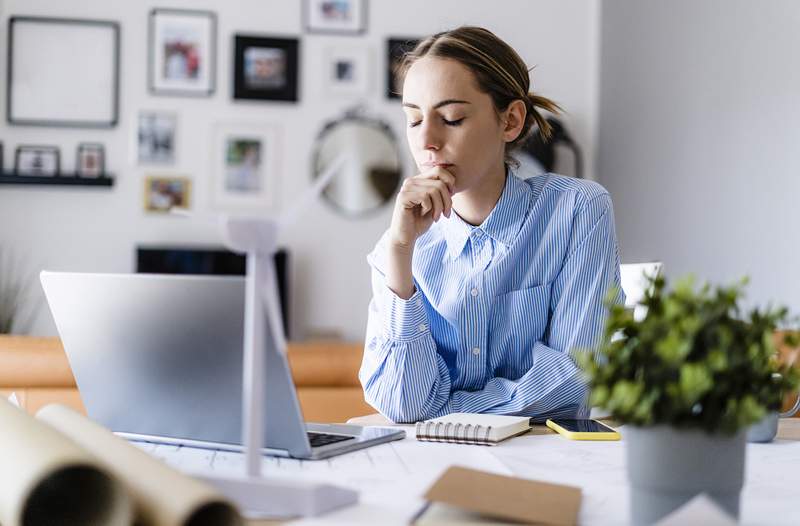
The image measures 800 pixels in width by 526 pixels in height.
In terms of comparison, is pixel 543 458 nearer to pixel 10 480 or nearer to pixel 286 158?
pixel 10 480

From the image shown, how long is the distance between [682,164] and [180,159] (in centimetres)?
266

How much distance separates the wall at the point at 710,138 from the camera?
3.03 meters

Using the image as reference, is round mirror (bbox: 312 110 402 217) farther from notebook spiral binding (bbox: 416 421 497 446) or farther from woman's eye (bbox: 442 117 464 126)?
notebook spiral binding (bbox: 416 421 497 446)

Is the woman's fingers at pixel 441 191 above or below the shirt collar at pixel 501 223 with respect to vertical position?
above

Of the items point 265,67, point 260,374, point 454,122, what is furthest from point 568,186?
point 265,67

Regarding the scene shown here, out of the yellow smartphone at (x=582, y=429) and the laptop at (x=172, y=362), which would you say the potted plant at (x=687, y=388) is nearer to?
the laptop at (x=172, y=362)

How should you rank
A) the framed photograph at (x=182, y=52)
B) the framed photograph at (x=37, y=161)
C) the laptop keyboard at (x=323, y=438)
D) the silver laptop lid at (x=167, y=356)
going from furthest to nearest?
the framed photograph at (x=182, y=52), the framed photograph at (x=37, y=161), the laptop keyboard at (x=323, y=438), the silver laptop lid at (x=167, y=356)

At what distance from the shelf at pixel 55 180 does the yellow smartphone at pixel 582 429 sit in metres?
4.00

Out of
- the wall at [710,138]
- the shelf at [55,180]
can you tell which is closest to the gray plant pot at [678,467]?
the wall at [710,138]

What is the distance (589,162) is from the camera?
5.24m

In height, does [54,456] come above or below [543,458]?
above

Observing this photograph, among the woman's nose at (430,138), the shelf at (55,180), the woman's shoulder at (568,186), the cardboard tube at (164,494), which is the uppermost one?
the woman's nose at (430,138)

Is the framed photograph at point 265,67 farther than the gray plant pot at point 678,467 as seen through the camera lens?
Yes

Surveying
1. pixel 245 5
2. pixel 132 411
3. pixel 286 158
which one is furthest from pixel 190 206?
pixel 132 411
